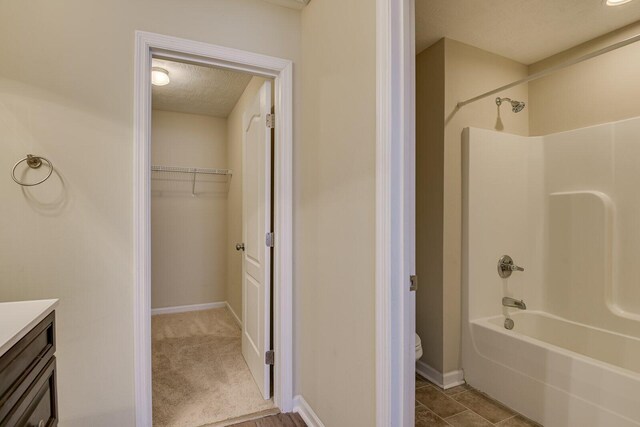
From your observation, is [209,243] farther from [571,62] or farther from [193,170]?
[571,62]

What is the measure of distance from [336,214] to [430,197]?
1.11 m

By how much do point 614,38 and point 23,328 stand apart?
3540mm

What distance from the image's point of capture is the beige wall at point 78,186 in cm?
149

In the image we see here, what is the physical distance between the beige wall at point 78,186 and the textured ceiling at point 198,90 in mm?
1062

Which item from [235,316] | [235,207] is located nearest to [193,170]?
[235,207]

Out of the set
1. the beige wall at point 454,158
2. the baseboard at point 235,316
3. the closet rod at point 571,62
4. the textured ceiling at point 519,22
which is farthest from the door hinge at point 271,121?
the baseboard at point 235,316

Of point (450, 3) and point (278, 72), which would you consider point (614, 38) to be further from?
point (278, 72)

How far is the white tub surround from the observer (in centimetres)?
195

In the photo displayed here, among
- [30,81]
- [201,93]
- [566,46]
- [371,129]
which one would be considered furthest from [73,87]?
[566,46]

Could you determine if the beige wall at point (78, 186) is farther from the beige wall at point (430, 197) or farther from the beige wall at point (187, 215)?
the beige wall at point (187, 215)

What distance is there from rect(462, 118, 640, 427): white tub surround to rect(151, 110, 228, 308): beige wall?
9.81 ft

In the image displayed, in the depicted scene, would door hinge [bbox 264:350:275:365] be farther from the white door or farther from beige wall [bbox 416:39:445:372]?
beige wall [bbox 416:39:445:372]

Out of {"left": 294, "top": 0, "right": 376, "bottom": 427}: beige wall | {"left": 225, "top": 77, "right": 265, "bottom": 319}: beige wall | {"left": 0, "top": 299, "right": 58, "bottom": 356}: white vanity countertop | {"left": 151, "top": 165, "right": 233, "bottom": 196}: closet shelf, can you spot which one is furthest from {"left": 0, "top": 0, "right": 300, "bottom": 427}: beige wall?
{"left": 151, "top": 165, "right": 233, "bottom": 196}: closet shelf

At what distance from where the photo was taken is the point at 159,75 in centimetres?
279
